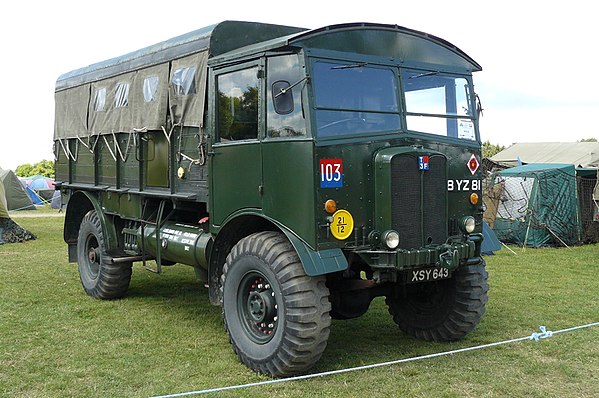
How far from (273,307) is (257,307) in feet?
0.66

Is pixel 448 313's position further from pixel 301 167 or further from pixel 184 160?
pixel 184 160

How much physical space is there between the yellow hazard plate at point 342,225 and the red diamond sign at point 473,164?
1.59 metres

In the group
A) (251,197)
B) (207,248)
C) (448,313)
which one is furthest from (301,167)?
(448,313)

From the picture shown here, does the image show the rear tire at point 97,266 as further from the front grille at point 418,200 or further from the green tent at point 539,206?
the green tent at point 539,206

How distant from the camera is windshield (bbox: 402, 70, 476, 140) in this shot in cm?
651

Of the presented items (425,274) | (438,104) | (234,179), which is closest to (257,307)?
(234,179)

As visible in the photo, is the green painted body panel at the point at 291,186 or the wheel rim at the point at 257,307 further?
the wheel rim at the point at 257,307

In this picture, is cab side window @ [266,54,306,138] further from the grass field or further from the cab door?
the grass field

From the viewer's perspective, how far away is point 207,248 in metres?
7.26

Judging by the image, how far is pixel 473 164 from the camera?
6.86 metres

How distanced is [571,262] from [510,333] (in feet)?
23.0

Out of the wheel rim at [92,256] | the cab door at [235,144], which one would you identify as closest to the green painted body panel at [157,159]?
the cab door at [235,144]

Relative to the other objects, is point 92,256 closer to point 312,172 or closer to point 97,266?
point 97,266

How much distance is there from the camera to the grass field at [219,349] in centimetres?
579
